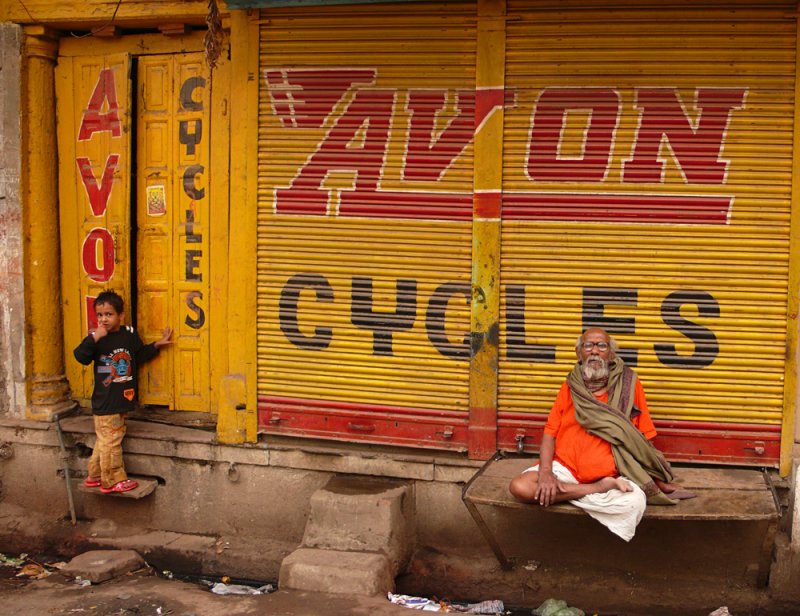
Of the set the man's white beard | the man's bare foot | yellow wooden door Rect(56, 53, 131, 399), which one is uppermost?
yellow wooden door Rect(56, 53, 131, 399)

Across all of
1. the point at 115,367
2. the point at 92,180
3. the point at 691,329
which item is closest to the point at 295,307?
the point at 115,367

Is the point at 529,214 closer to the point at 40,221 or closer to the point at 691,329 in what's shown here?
the point at 691,329

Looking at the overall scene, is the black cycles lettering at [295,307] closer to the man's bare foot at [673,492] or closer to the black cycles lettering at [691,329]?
the black cycles lettering at [691,329]

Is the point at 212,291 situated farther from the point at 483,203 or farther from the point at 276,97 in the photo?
the point at 483,203

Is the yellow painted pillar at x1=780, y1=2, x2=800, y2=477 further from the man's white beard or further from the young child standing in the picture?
the young child standing

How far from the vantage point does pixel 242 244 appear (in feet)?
19.9

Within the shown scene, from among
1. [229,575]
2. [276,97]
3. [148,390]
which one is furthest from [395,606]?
[276,97]

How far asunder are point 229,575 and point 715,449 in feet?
10.9

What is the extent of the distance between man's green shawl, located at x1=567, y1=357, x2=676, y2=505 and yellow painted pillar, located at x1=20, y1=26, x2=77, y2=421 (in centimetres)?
405

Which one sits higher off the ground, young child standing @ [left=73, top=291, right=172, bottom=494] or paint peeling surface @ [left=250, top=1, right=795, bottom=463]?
paint peeling surface @ [left=250, top=1, right=795, bottom=463]

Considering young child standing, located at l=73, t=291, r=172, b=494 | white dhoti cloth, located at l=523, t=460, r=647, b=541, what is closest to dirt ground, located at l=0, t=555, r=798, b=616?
young child standing, located at l=73, t=291, r=172, b=494

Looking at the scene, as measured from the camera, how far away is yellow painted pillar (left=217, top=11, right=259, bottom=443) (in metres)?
5.99

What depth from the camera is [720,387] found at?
531 centimetres

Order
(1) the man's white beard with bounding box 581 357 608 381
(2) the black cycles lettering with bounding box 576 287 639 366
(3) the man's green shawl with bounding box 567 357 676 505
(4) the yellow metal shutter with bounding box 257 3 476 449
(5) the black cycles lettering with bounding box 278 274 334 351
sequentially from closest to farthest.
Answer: (3) the man's green shawl with bounding box 567 357 676 505 → (1) the man's white beard with bounding box 581 357 608 381 → (2) the black cycles lettering with bounding box 576 287 639 366 → (4) the yellow metal shutter with bounding box 257 3 476 449 → (5) the black cycles lettering with bounding box 278 274 334 351
